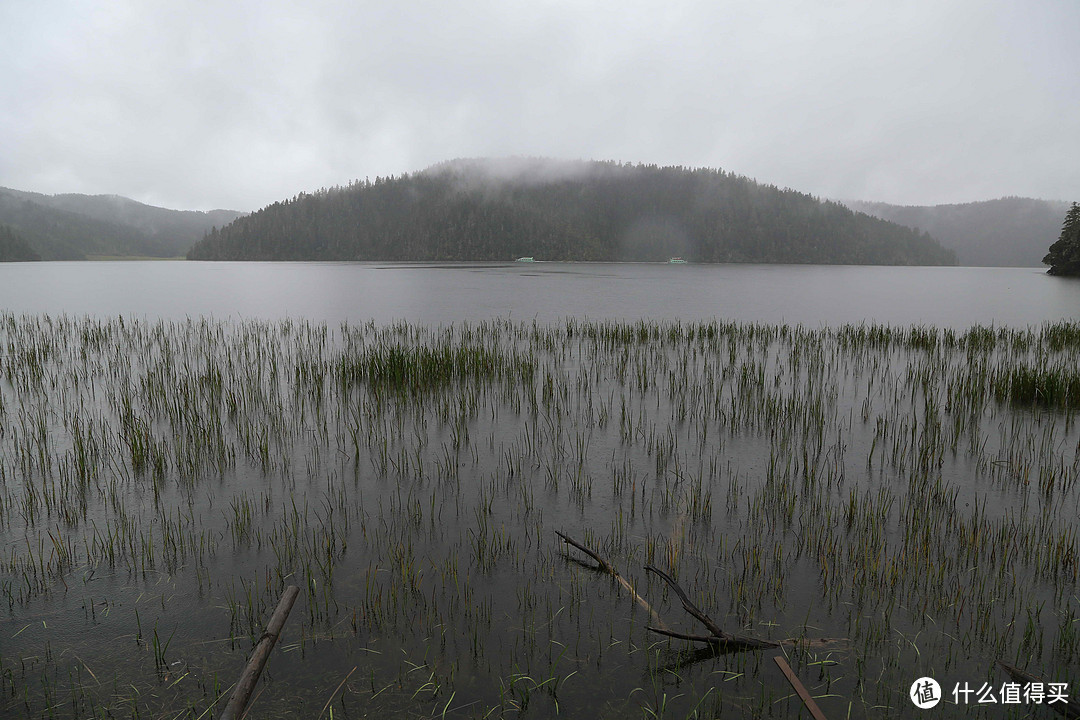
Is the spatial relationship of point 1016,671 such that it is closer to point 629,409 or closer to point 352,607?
point 352,607

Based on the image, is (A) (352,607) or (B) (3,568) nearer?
(A) (352,607)

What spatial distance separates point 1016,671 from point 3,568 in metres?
8.14

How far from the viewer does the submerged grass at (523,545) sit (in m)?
3.79

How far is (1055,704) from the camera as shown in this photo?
3.45 m

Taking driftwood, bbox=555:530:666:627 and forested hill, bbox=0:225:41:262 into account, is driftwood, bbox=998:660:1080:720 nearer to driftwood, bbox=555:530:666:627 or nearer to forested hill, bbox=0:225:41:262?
driftwood, bbox=555:530:666:627

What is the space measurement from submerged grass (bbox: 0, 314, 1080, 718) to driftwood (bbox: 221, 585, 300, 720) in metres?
0.36

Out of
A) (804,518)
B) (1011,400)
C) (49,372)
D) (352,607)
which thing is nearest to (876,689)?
(804,518)

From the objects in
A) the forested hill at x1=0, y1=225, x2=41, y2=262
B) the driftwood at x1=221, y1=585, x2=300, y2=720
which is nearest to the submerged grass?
the driftwood at x1=221, y1=585, x2=300, y2=720

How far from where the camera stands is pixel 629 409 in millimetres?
10820

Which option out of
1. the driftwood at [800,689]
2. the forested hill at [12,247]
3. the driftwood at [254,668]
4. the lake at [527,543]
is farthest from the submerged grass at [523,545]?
the forested hill at [12,247]

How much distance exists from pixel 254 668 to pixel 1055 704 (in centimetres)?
505

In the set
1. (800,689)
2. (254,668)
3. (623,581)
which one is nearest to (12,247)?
(254,668)

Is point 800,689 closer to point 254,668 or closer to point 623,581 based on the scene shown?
point 623,581

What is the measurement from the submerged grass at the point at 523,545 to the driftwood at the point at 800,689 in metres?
0.15
